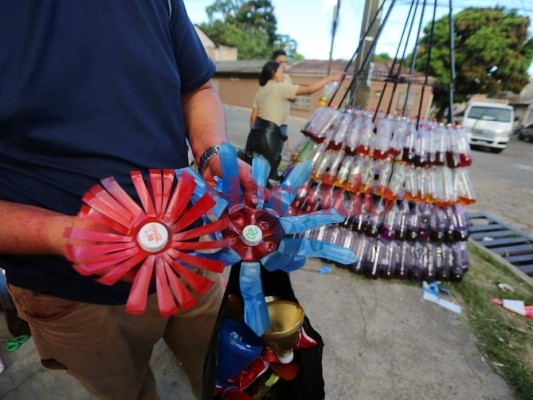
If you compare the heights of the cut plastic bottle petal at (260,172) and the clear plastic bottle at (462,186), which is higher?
the cut plastic bottle petal at (260,172)

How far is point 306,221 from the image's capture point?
0.63 meters

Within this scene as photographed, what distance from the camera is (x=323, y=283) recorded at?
2.28 metres

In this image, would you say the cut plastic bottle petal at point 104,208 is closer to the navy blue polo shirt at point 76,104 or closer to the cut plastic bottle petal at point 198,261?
the cut plastic bottle petal at point 198,261

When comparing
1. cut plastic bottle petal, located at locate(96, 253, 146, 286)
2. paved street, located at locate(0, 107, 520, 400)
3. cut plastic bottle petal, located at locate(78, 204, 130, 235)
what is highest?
cut plastic bottle petal, located at locate(78, 204, 130, 235)

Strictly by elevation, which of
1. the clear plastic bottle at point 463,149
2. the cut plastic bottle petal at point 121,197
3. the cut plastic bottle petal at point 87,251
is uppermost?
the cut plastic bottle petal at point 121,197

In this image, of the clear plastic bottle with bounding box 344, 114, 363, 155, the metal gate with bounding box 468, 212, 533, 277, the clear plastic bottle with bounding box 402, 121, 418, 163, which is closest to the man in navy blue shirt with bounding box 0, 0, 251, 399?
the clear plastic bottle with bounding box 344, 114, 363, 155

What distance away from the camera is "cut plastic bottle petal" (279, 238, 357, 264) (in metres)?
0.58

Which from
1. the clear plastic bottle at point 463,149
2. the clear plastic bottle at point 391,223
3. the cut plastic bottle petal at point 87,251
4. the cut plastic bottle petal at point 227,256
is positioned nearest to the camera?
the cut plastic bottle petal at point 87,251

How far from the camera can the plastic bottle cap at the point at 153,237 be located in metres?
0.47

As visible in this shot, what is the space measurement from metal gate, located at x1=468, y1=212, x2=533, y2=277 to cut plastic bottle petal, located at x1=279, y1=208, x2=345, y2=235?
2971mm

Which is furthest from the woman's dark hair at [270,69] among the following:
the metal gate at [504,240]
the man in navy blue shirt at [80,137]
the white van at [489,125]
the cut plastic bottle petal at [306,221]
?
the white van at [489,125]

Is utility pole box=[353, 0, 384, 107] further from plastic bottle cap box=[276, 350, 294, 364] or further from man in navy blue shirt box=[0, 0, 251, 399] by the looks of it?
plastic bottle cap box=[276, 350, 294, 364]

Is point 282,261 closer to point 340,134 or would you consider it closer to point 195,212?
point 195,212

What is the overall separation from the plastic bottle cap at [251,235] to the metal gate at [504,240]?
3.09 meters
